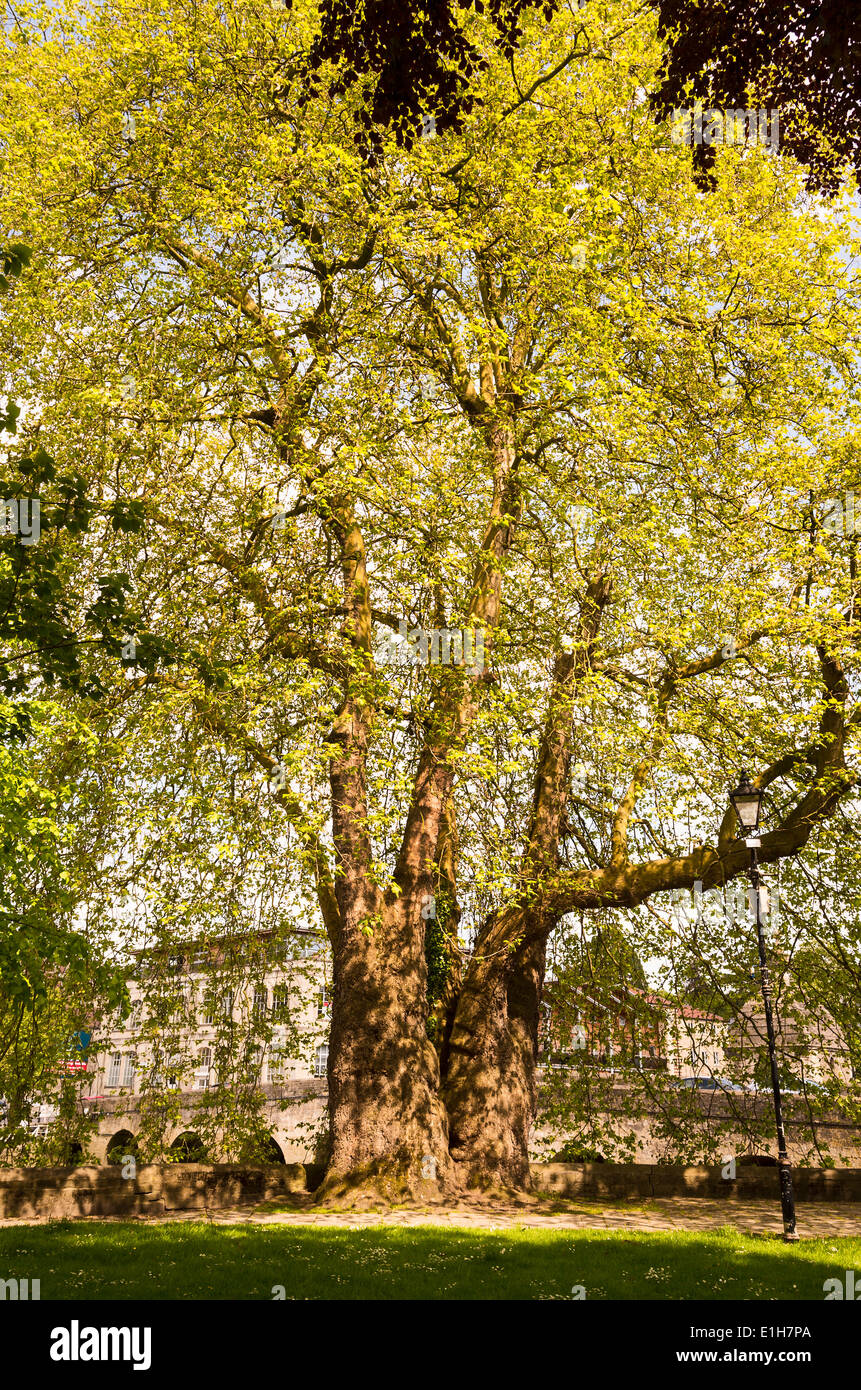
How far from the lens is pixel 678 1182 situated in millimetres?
14734

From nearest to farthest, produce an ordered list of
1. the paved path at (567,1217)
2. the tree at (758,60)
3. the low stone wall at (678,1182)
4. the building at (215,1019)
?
1. the tree at (758,60)
2. the paved path at (567,1217)
3. the building at (215,1019)
4. the low stone wall at (678,1182)

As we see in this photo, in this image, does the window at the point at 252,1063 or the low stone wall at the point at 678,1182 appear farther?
the window at the point at 252,1063

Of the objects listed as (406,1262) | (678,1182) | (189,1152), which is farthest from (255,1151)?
(406,1262)

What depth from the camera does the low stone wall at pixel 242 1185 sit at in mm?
11883

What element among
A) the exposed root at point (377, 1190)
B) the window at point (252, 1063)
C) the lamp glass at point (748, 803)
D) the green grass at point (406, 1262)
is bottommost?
the exposed root at point (377, 1190)

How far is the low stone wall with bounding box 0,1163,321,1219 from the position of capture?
11.8m

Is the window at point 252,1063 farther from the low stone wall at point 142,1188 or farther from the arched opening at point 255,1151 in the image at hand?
the low stone wall at point 142,1188

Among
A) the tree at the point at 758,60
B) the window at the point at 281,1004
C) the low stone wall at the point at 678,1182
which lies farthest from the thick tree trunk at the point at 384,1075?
the tree at the point at 758,60

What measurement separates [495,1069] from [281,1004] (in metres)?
3.44

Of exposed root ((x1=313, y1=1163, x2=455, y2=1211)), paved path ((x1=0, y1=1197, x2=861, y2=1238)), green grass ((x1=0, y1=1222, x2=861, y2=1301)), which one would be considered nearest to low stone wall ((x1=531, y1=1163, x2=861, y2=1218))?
paved path ((x1=0, y1=1197, x2=861, y2=1238))

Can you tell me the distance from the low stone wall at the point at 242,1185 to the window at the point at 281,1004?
2.03 m

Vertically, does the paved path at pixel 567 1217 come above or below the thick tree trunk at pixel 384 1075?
below

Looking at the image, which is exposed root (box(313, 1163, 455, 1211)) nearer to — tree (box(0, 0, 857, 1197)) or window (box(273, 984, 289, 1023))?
tree (box(0, 0, 857, 1197))

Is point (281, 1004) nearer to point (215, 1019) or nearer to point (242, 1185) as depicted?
point (215, 1019)
